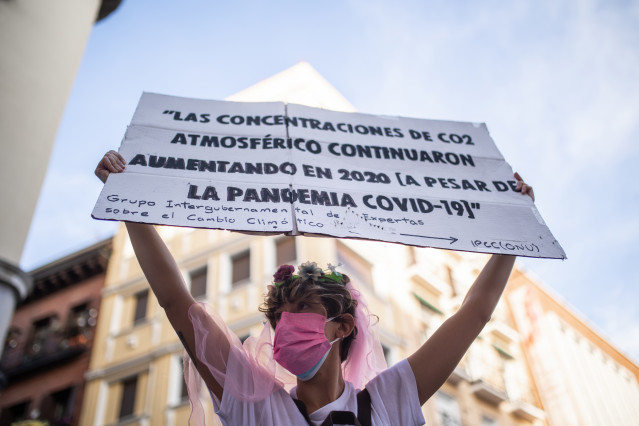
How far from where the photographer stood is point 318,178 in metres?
2.65

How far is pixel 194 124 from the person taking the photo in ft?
9.50

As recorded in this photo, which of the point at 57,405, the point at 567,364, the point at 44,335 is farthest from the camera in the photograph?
the point at 567,364

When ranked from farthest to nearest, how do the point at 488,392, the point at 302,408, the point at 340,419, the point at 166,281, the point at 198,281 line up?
the point at 488,392 < the point at 198,281 < the point at 166,281 < the point at 302,408 < the point at 340,419

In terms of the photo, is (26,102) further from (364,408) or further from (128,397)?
(128,397)

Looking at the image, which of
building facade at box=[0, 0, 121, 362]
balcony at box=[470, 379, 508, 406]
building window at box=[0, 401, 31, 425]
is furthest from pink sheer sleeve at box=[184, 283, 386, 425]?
building window at box=[0, 401, 31, 425]

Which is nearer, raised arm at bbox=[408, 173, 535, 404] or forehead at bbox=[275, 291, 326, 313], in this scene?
raised arm at bbox=[408, 173, 535, 404]

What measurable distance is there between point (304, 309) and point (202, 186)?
709 millimetres

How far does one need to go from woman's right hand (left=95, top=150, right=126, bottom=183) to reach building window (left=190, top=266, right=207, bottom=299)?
1504 cm

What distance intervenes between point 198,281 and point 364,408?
16019 millimetres

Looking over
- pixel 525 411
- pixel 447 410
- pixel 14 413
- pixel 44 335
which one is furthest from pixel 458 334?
pixel 44 335

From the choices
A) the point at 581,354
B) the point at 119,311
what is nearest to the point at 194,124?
the point at 119,311

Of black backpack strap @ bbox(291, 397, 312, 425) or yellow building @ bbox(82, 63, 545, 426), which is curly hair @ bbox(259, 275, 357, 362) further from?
yellow building @ bbox(82, 63, 545, 426)

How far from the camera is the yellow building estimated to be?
15.5 metres

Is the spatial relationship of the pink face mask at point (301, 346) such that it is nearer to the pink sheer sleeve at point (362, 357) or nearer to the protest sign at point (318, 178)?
the pink sheer sleeve at point (362, 357)
